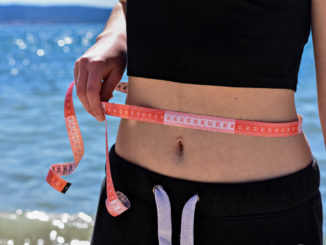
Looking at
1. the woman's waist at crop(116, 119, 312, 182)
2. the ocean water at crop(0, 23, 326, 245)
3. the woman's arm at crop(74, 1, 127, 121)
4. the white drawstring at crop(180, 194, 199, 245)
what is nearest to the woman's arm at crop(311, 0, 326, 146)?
the woman's waist at crop(116, 119, 312, 182)

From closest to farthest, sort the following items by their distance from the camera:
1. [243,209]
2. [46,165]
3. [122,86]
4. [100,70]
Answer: [243,209] → [100,70] → [122,86] → [46,165]

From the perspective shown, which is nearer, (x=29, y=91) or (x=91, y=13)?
(x=29, y=91)

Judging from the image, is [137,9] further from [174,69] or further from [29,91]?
[29,91]

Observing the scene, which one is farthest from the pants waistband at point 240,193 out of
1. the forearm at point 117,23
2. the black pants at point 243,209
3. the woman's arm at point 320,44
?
the forearm at point 117,23

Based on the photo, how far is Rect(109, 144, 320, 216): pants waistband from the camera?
3.50 feet

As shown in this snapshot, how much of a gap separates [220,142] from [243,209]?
6.5 inches

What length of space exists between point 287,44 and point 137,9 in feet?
1.25

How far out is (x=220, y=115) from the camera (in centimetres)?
112

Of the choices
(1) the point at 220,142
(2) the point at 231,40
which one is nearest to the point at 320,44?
(2) the point at 231,40

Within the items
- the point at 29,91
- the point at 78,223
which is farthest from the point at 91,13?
the point at 78,223

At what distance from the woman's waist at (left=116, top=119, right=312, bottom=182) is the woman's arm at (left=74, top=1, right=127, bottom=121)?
0.16 metres

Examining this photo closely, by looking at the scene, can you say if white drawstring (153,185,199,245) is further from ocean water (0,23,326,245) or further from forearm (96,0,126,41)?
ocean water (0,23,326,245)

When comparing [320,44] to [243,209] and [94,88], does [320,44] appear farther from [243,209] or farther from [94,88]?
[94,88]

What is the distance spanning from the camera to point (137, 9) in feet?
3.84
